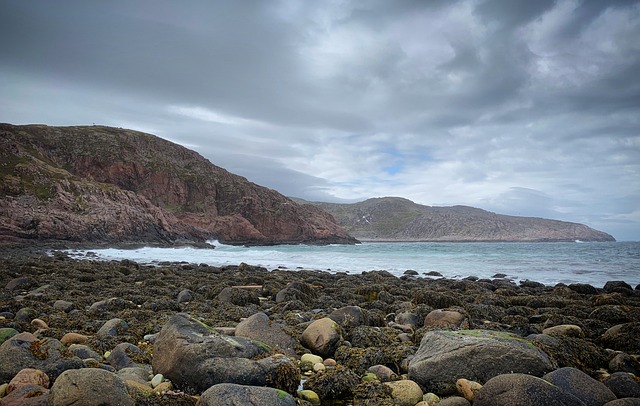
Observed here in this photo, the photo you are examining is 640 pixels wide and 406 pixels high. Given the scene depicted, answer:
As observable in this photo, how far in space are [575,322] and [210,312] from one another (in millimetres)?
7928

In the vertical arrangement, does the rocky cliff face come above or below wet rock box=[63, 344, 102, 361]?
above

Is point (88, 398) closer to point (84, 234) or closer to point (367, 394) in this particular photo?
point (367, 394)

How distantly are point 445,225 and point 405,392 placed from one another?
14912 centimetres

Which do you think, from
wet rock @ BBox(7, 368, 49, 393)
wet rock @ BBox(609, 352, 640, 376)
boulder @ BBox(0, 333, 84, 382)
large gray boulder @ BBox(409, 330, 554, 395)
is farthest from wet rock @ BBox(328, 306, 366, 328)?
wet rock @ BBox(7, 368, 49, 393)

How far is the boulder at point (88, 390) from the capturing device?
9.85 ft

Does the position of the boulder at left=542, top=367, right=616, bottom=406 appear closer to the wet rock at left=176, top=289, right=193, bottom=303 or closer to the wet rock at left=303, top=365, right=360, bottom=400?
the wet rock at left=303, top=365, right=360, bottom=400

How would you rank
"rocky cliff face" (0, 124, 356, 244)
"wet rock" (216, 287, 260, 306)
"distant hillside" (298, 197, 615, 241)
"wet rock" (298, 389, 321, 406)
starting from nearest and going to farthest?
"wet rock" (298, 389, 321, 406) → "wet rock" (216, 287, 260, 306) → "rocky cliff face" (0, 124, 356, 244) → "distant hillside" (298, 197, 615, 241)

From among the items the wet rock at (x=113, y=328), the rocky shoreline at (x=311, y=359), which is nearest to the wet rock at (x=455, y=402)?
the rocky shoreline at (x=311, y=359)

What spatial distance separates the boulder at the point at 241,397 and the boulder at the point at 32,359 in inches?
74.3

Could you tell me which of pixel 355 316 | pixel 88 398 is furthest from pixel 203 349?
pixel 355 316

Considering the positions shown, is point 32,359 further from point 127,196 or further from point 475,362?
point 127,196

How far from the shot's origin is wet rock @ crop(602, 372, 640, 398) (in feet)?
12.6

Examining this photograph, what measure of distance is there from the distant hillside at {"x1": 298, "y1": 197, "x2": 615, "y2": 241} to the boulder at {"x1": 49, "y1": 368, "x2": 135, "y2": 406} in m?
135

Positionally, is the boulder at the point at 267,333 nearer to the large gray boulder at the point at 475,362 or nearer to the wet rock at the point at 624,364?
the large gray boulder at the point at 475,362
